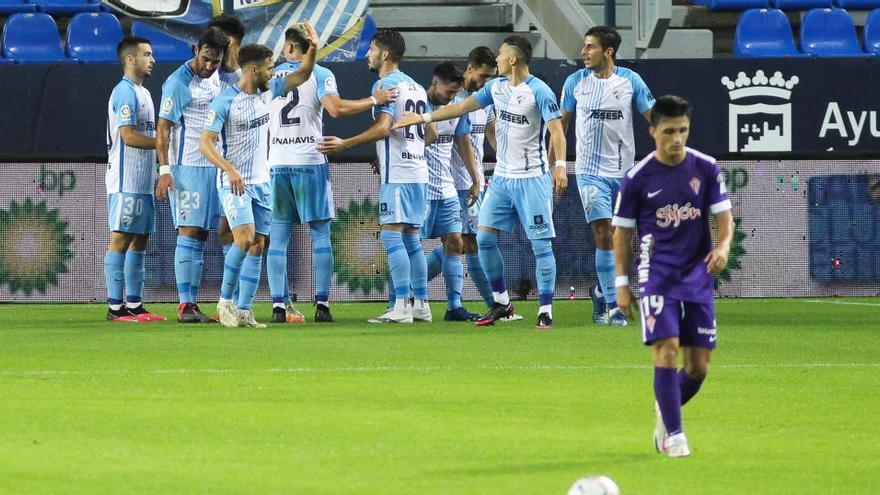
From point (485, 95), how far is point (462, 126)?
1047 mm

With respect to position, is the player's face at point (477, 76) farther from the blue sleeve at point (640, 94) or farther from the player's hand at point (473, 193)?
the blue sleeve at point (640, 94)

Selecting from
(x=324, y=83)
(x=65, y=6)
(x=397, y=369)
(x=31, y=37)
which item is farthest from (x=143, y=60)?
(x=65, y=6)

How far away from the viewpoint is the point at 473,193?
43.7ft

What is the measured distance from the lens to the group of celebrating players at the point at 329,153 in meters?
12.1

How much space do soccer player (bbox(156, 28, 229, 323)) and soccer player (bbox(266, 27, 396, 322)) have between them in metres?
0.52

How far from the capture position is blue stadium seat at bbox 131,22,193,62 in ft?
58.1

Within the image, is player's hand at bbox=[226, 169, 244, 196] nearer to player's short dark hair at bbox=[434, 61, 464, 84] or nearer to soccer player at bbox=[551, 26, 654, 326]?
player's short dark hair at bbox=[434, 61, 464, 84]

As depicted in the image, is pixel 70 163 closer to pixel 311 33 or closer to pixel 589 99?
pixel 311 33

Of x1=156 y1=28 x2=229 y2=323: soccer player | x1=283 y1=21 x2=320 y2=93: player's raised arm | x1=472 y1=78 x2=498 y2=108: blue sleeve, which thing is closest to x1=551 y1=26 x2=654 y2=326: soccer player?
x1=472 y1=78 x2=498 y2=108: blue sleeve

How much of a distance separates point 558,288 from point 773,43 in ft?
17.2

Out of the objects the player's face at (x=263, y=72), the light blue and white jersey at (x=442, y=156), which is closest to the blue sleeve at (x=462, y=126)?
the light blue and white jersey at (x=442, y=156)

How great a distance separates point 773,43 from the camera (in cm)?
1923

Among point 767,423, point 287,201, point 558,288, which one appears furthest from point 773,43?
point 767,423

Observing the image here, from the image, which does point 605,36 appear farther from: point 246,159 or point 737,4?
point 737,4
